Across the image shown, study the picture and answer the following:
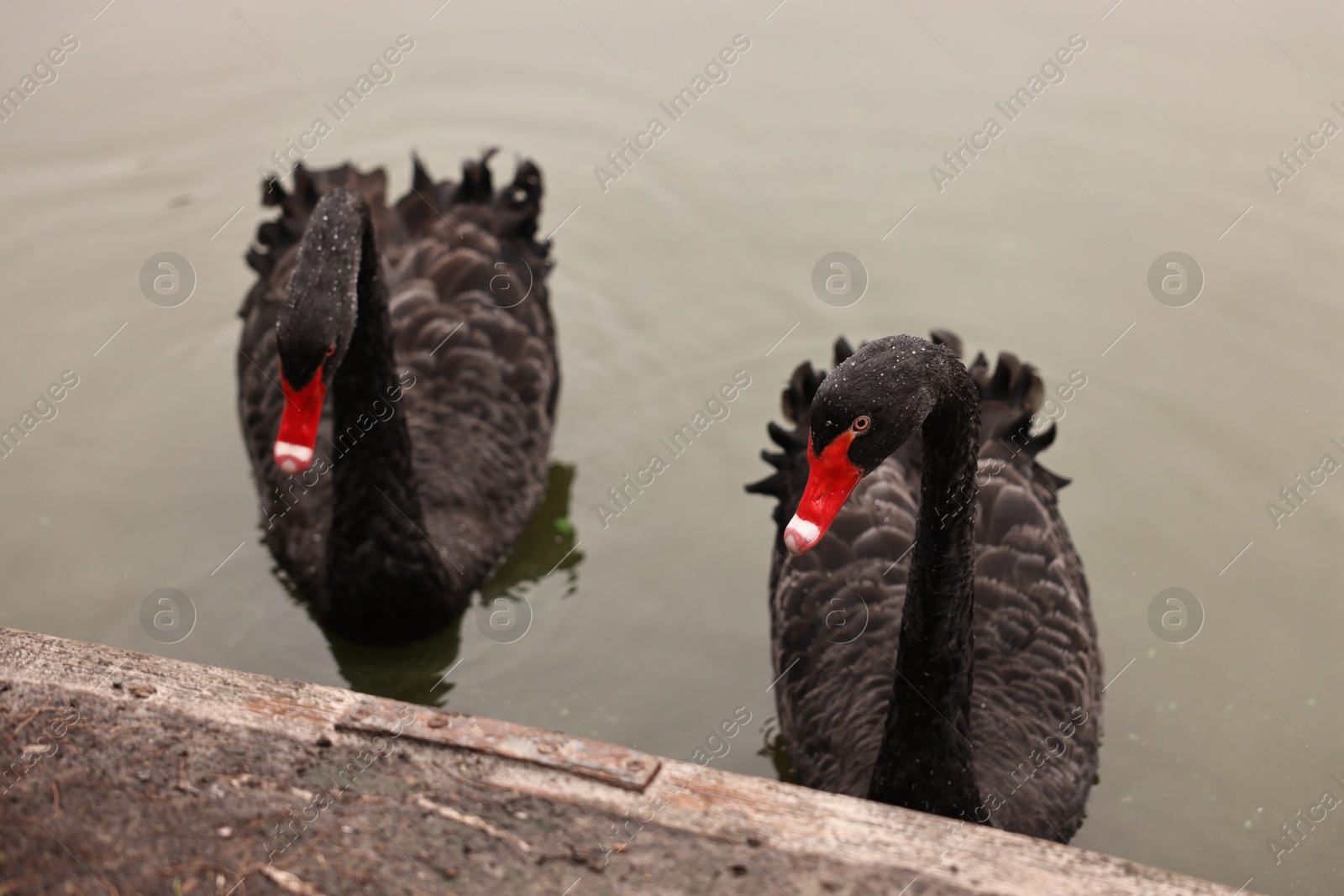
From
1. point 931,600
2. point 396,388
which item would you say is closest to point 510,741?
point 931,600

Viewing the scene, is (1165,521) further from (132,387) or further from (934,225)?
(132,387)

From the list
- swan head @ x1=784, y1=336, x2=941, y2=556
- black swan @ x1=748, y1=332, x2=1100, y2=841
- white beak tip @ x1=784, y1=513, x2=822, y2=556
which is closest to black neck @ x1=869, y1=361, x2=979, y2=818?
black swan @ x1=748, y1=332, x2=1100, y2=841

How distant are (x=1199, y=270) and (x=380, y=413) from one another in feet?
14.4

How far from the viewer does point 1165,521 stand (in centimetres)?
525

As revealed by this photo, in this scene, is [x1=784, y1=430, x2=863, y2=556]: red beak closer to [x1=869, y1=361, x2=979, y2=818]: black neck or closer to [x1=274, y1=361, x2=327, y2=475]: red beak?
[x1=869, y1=361, x2=979, y2=818]: black neck

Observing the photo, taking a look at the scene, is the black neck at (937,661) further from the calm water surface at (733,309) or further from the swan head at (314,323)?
the swan head at (314,323)

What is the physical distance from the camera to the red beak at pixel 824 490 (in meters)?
2.85

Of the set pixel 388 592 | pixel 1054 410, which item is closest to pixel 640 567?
pixel 388 592

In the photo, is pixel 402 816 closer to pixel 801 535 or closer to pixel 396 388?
pixel 801 535

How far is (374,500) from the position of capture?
4.45 m

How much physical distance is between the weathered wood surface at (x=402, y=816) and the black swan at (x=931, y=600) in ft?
2.17

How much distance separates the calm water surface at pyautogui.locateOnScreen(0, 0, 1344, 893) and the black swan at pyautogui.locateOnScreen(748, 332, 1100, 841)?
1.87ft

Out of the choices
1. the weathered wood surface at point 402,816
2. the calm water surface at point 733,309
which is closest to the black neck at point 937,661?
A: the weathered wood surface at point 402,816

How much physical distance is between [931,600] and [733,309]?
3.23m
